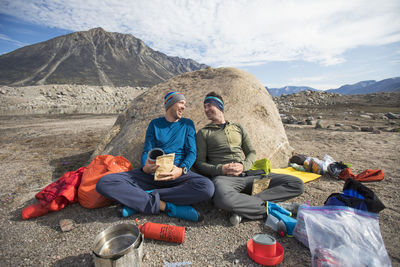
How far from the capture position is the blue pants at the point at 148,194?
2.94 metres

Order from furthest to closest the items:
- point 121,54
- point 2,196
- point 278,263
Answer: point 121,54 → point 2,196 → point 278,263

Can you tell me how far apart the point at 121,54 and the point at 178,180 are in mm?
168318

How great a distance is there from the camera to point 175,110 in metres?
3.74

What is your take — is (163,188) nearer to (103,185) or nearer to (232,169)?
(103,185)

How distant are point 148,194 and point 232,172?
4.63 ft

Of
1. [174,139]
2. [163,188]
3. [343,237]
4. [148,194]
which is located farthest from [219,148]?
[343,237]

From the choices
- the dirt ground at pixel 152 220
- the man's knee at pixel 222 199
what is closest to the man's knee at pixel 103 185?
the dirt ground at pixel 152 220

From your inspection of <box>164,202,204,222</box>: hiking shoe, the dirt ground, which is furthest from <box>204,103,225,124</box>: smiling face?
<box>164,202,204,222</box>: hiking shoe

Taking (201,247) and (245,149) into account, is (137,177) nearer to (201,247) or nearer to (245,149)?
(201,247)

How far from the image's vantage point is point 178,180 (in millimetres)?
3221

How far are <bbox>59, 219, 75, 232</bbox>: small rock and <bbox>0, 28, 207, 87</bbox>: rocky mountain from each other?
82.4 metres

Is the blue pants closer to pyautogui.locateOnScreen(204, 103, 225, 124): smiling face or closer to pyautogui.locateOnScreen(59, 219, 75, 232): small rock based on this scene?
pyautogui.locateOnScreen(59, 219, 75, 232): small rock

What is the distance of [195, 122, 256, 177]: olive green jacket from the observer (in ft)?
11.8

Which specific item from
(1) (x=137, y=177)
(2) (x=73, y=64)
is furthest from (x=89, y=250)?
(2) (x=73, y=64)
